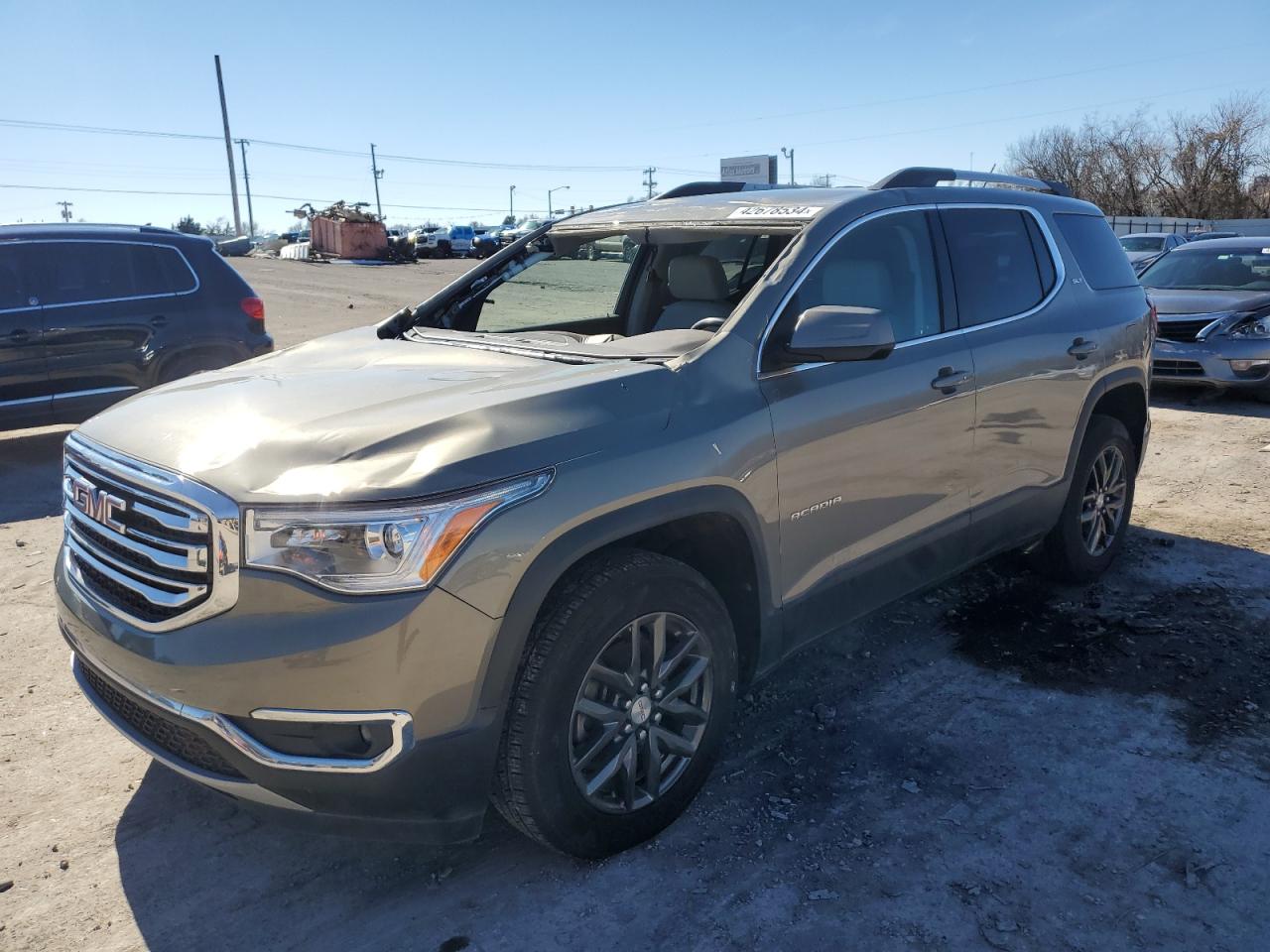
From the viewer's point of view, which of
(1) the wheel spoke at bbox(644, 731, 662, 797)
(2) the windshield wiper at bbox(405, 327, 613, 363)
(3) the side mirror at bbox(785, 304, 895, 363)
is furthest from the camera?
(2) the windshield wiper at bbox(405, 327, 613, 363)

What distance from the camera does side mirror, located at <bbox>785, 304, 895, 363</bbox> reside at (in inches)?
119

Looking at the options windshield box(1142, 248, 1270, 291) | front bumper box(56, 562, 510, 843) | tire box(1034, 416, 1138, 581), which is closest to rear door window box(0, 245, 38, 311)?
front bumper box(56, 562, 510, 843)

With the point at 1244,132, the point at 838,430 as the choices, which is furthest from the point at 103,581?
the point at 1244,132

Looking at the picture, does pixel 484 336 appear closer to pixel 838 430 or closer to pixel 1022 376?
pixel 838 430

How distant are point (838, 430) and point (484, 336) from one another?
1.46m

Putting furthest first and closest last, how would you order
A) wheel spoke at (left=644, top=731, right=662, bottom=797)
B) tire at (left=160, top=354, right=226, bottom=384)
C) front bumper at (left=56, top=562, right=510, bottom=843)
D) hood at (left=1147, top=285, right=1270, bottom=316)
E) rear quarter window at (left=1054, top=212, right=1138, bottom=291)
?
1. hood at (left=1147, top=285, right=1270, bottom=316)
2. tire at (left=160, top=354, right=226, bottom=384)
3. rear quarter window at (left=1054, top=212, right=1138, bottom=291)
4. wheel spoke at (left=644, top=731, right=662, bottom=797)
5. front bumper at (left=56, top=562, right=510, bottom=843)

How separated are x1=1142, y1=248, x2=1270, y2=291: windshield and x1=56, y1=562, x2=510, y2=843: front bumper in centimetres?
1080

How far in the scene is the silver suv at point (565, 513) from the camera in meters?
2.31

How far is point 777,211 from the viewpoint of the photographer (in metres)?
3.63

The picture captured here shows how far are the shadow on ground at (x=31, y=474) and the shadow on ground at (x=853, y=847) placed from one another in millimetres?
4028

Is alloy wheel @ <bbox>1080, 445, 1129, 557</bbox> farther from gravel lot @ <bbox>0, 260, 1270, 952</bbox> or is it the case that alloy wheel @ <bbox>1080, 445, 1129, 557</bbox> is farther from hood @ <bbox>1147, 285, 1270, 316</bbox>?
hood @ <bbox>1147, 285, 1270, 316</bbox>

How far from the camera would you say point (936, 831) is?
2.97 metres

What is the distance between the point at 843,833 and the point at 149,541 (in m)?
2.13

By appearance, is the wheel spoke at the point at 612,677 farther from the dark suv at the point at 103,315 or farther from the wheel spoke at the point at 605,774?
the dark suv at the point at 103,315
